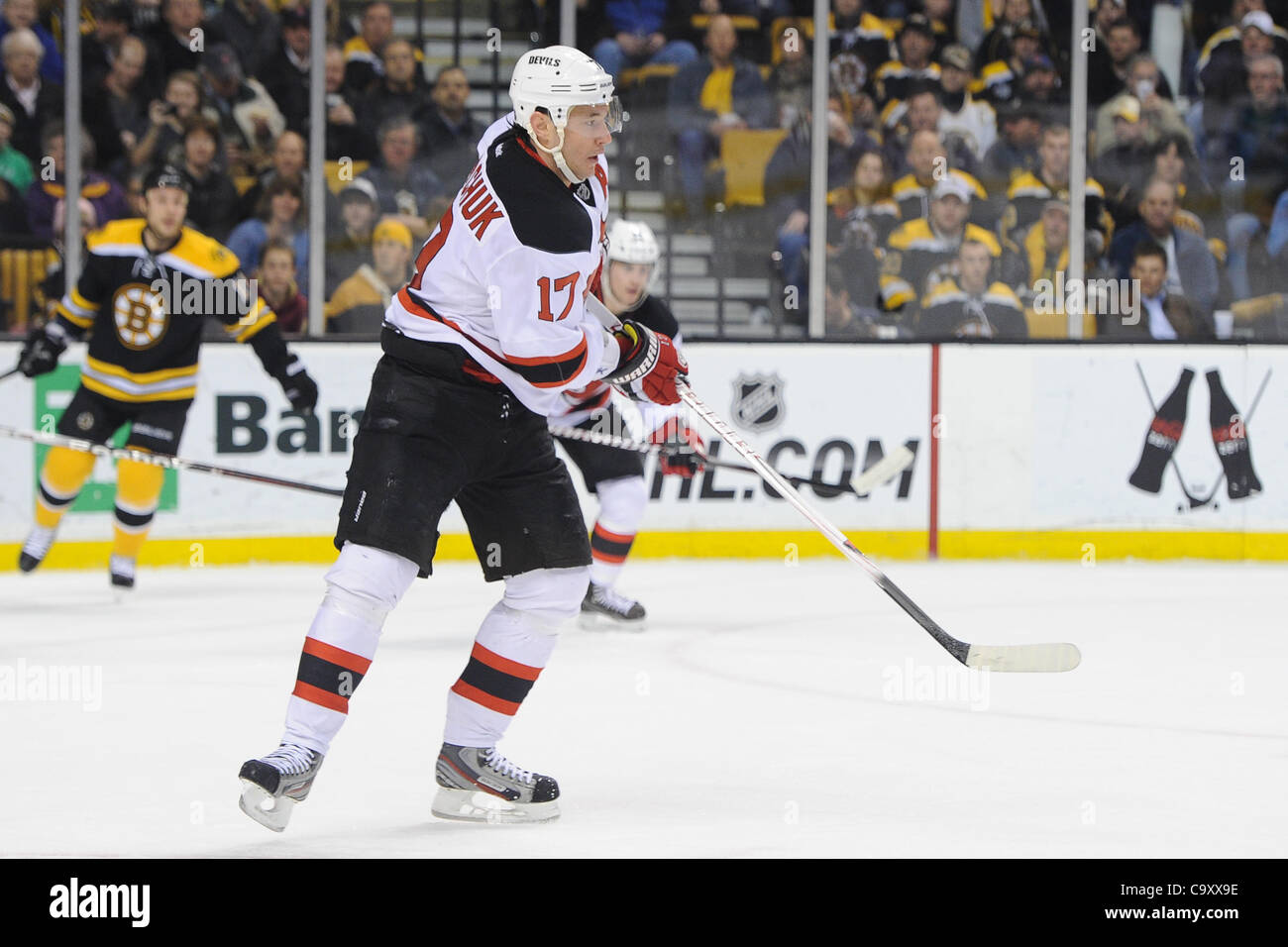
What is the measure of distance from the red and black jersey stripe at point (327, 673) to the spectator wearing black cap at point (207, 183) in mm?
5065

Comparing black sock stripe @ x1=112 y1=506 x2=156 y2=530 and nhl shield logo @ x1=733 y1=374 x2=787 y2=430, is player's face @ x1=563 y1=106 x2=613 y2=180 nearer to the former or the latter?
black sock stripe @ x1=112 y1=506 x2=156 y2=530

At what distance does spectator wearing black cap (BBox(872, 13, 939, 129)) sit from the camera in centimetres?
852

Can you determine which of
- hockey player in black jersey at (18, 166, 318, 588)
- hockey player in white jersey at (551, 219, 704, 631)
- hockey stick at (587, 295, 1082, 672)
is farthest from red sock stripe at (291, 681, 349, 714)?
hockey player in black jersey at (18, 166, 318, 588)

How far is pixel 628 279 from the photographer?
556 cm

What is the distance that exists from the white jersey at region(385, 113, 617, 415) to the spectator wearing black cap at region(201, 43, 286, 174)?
4.91 m

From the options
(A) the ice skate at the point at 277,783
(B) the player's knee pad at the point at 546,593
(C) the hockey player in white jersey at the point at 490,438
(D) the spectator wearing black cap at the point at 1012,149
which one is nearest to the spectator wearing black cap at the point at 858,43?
(D) the spectator wearing black cap at the point at 1012,149

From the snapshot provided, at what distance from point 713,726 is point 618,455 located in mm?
1768

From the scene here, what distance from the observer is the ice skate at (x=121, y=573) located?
20.4ft

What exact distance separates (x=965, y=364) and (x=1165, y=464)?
862 millimetres

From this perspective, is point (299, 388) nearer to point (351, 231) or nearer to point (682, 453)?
point (682, 453)

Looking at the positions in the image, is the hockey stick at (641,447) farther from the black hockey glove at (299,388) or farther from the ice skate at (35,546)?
the ice skate at (35,546)

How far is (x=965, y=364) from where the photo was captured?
24.8 feet
